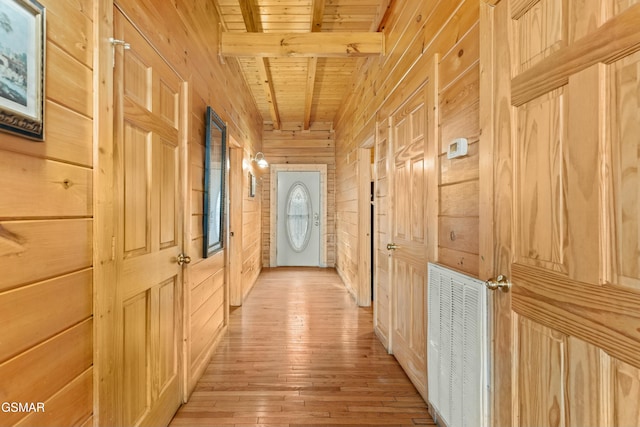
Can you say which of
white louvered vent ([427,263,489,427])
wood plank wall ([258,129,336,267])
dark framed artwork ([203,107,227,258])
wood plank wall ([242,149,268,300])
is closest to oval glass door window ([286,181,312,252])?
wood plank wall ([258,129,336,267])

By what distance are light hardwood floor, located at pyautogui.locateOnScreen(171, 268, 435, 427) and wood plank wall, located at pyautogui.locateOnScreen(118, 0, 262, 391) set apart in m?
0.22

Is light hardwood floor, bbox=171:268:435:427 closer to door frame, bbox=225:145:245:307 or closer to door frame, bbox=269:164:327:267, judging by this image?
door frame, bbox=225:145:245:307

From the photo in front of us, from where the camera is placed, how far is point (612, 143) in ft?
2.41

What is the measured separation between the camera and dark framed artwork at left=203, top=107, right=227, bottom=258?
88.0 inches

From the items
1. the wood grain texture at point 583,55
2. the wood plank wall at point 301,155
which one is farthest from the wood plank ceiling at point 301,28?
the wood plank wall at point 301,155

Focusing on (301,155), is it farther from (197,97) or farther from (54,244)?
(54,244)

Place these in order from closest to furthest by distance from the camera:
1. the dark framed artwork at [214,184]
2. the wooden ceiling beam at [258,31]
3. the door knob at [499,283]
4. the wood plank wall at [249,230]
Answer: the door knob at [499,283] < the dark framed artwork at [214,184] < the wooden ceiling beam at [258,31] < the wood plank wall at [249,230]

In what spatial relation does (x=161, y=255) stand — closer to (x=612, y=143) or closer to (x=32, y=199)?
(x=32, y=199)

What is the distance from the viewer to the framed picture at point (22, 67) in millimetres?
683

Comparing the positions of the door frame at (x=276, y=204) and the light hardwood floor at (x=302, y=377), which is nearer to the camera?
the light hardwood floor at (x=302, y=377)

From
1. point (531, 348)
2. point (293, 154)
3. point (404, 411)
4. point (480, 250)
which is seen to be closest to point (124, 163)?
point (480, 250)

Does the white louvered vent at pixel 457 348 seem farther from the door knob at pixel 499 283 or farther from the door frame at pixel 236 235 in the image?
the door frame at pixel 236 235

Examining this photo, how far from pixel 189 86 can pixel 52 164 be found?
1.25m

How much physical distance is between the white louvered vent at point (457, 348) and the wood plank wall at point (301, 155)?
4.56 m
